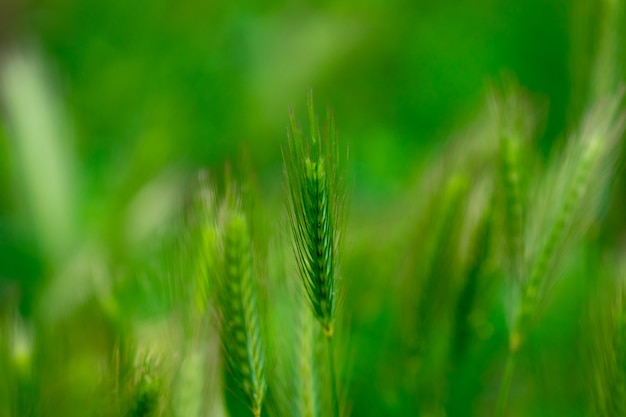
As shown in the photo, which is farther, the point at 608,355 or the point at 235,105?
the point at 235,105

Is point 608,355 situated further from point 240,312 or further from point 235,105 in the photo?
point 235,105

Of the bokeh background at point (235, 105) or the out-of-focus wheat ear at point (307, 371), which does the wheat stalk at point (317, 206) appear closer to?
the out-of-focus wheat ear at point (307, 371)

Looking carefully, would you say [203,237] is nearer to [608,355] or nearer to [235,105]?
[608,355]

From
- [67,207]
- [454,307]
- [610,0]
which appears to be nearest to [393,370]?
[454,307]

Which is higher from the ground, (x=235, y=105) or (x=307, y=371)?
(x=235, y=105)

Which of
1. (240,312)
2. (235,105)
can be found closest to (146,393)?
(240,312)
